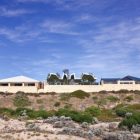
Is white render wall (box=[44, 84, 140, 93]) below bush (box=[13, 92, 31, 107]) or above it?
above

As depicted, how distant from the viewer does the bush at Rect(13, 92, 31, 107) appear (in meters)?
73.7

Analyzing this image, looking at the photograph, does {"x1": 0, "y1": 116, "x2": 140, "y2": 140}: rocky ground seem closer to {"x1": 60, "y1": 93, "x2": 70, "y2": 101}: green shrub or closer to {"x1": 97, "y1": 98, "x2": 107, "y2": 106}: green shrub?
{"x1": 97, "y1": 98, "x2": 107, "y2": 106}: green shrub

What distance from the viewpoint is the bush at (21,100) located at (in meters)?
73.7

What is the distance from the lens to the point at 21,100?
75500mm

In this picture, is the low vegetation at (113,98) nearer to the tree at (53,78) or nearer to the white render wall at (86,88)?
the white render wall at (86,88)

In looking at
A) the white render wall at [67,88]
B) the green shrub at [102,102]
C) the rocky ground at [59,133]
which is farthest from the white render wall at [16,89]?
the rocky ground at [59,133]

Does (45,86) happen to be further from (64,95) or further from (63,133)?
(63,133)

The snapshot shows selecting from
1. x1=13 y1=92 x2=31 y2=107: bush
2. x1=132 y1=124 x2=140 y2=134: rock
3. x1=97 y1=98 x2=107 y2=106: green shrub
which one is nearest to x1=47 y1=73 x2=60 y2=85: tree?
x1=13 y1=92 x2=31 y2=107: bush

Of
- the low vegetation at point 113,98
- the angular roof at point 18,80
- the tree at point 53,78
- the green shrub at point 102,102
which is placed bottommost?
the green shrub at point 102,102

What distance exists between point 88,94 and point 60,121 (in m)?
44.2

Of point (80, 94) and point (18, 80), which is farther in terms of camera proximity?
point (18, 80)

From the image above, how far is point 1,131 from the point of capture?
107 feet

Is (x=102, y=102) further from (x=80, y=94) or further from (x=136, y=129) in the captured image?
(x=136, y=129)

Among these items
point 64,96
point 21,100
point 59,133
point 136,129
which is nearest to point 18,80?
point 64,96
